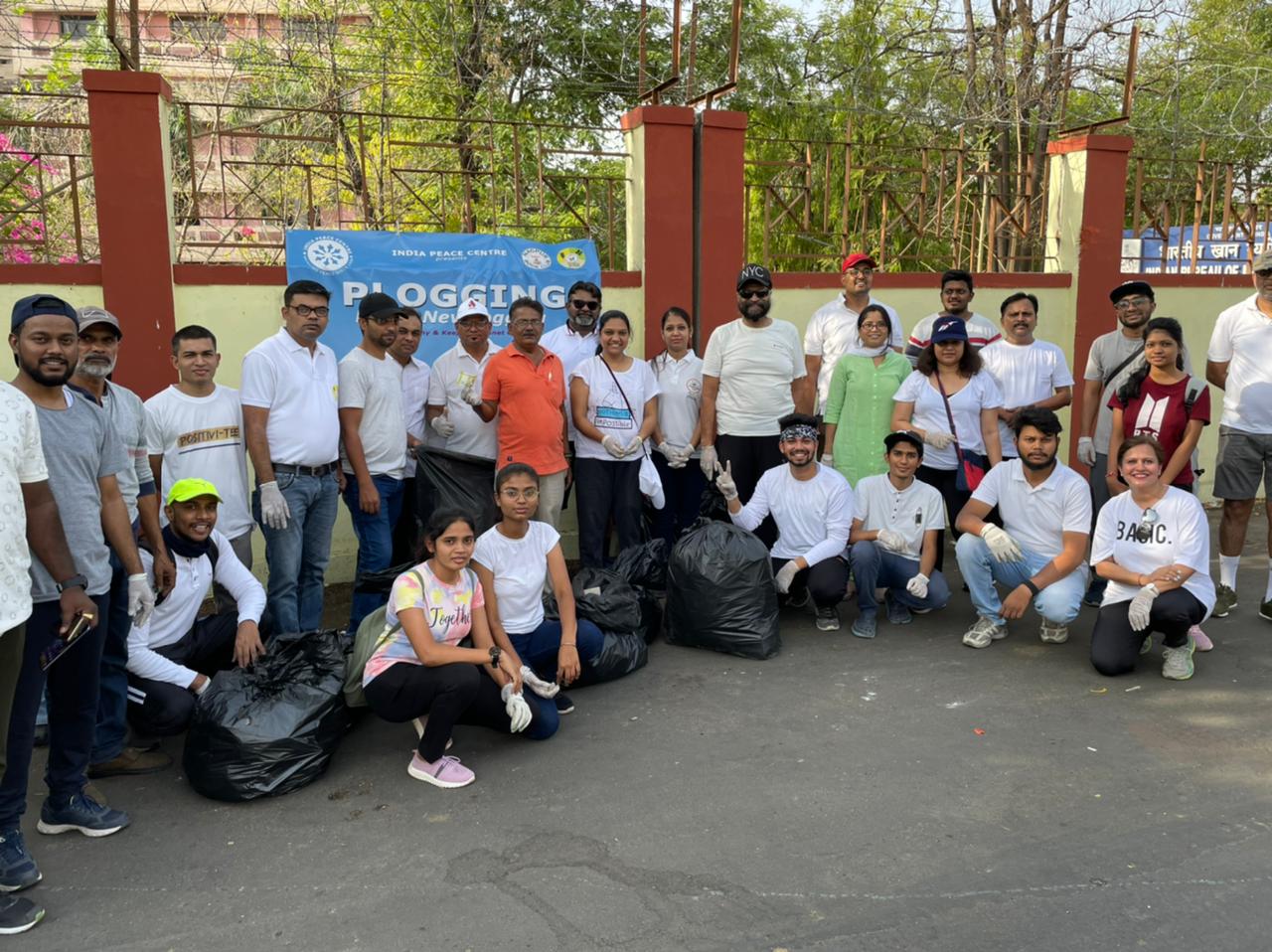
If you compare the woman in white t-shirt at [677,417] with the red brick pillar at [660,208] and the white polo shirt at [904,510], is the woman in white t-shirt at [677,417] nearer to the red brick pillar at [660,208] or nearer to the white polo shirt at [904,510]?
the red brick pillar at [660,208]

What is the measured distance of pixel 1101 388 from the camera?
19.9 ft

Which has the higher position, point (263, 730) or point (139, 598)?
point (139, 598)

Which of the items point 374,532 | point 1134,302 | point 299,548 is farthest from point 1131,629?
point 299,548

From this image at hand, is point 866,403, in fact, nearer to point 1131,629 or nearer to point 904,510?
point 904,510

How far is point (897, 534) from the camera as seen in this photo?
5.39 m

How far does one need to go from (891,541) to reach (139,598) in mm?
3593

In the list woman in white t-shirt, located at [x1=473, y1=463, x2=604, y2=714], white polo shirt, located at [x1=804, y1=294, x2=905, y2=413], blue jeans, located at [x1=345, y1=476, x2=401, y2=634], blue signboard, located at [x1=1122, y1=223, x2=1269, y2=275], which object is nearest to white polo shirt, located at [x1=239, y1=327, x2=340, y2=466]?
blue jeans, located at [x1=345, y1=476, x2=401, y2=634]

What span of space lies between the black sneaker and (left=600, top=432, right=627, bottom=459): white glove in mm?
3489

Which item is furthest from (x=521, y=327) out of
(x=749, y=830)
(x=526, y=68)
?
(x=526, y=68)

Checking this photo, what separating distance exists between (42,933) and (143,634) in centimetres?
132

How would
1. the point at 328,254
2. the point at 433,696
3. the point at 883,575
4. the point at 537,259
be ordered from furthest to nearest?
the point at 537,259, the point at 328,254, the point at 883,575, the point at 433,696

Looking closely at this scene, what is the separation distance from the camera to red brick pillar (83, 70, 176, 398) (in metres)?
5.48

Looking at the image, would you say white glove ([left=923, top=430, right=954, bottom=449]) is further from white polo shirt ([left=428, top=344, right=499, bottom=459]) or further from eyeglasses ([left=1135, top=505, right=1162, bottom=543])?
white polo shirt ([left=428, top=344, right=499, bottom=459])

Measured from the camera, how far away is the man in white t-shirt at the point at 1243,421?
5.52 m
